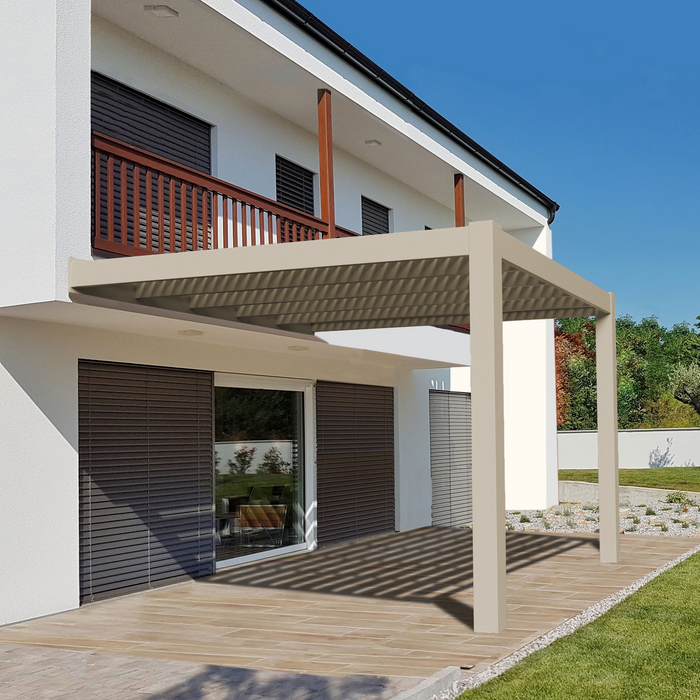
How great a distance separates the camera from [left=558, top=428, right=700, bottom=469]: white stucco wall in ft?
115

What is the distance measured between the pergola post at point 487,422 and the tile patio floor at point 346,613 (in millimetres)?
445

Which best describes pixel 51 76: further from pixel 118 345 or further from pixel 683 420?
pixel 683 420

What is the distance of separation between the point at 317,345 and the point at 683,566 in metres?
5.24

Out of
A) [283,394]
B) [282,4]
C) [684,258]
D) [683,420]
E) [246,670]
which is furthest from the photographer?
[684,258]

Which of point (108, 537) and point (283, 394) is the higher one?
point (283, 394)

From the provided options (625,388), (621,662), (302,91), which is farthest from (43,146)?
(625,388)

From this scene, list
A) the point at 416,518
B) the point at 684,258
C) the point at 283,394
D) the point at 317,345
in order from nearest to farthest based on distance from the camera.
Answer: the point at 317,345 → the point at 283,394 → the point at 416,518 → the point at 684,258

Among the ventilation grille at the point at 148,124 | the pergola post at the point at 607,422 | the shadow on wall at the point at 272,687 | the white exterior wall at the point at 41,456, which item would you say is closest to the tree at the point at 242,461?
the white exterior wall at the point at 41,456

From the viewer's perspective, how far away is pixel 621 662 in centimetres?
636

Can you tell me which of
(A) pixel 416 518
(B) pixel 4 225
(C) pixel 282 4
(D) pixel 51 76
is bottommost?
(A) pixel 416 518

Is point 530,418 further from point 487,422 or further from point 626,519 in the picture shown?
point 487,422

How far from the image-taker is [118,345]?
9633mm

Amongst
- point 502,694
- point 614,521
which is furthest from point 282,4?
point 502,694

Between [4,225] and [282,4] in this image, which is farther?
[282,4]
